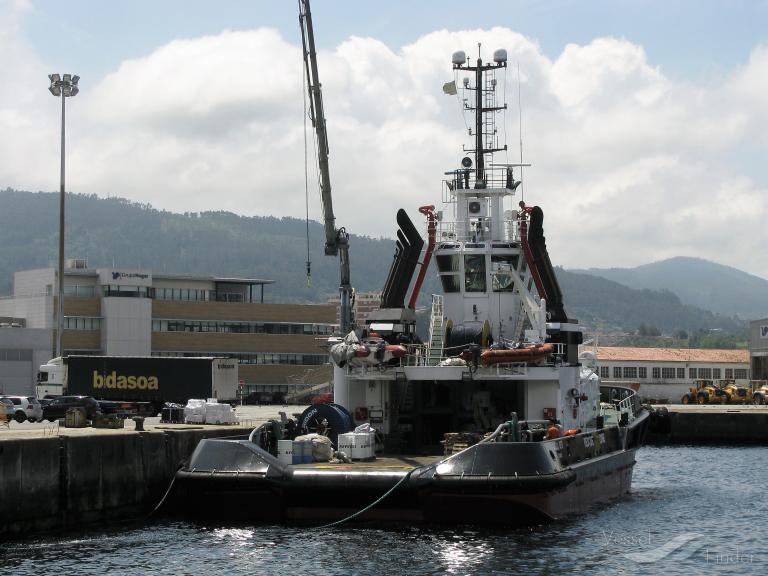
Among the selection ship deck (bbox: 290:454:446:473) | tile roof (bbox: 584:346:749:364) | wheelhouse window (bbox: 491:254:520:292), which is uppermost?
wheelhouse window (bbox: 491:254:520:292)

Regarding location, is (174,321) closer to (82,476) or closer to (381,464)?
(82,476)

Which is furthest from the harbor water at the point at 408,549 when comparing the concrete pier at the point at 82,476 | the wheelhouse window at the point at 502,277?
the wheelhouse window at the point at 502,277

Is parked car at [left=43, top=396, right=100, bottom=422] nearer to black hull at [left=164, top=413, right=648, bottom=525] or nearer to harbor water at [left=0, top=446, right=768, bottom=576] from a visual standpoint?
harbor water at [left=0, top=446, right=768, bottom=576]

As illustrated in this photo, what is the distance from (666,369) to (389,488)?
78074 mm

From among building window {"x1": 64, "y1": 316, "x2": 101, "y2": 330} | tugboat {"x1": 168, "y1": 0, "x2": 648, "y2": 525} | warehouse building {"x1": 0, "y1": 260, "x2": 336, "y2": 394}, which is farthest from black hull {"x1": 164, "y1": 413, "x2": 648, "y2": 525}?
building window {"x1": 64, "y1": 316, "x2": 101, "y2": 330}

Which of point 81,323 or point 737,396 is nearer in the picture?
point 737,396

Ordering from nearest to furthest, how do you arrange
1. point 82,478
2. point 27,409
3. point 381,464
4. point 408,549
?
point 408,549 → point 381,464 → point 82,478 → point 27,409

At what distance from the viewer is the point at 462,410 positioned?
105ft

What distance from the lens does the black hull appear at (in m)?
25.0

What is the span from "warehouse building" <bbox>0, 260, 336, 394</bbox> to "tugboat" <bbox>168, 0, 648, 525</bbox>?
55853 mm

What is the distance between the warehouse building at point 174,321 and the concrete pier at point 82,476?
58.0 m

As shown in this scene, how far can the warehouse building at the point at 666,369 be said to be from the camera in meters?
97.1

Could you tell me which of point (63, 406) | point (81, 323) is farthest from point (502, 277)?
point (81, 323)

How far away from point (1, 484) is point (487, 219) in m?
17.0
